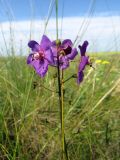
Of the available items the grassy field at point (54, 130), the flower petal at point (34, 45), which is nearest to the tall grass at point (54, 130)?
the grassy field at point (54, 130)

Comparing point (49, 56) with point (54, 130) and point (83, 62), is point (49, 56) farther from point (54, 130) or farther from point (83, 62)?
point (54, 130)

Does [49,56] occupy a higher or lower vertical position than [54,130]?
higher

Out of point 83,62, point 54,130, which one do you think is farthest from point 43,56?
point 54,130

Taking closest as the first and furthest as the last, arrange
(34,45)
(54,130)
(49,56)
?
(49,56) < (34,45) < (54,130)

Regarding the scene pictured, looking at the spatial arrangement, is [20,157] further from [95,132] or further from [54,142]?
[95,132]

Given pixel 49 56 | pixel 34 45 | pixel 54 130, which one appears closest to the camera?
pixel 49 56

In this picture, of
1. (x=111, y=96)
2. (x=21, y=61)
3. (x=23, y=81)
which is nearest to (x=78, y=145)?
(x=111, y=96)

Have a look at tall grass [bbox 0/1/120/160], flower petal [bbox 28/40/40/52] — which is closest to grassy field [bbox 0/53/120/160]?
tall grass [bbox 0/1/120/160]
